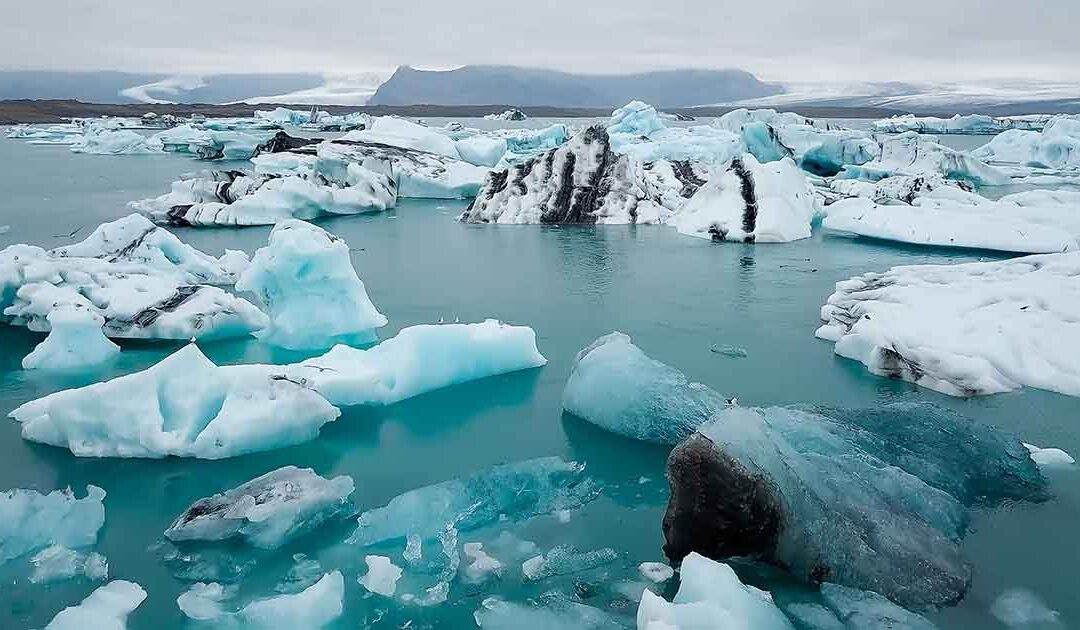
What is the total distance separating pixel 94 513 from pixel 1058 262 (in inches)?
280

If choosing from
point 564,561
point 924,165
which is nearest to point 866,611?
point 564,561

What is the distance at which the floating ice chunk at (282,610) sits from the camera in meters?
2.80

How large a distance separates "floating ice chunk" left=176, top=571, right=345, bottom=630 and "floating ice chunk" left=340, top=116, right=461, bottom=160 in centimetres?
1415

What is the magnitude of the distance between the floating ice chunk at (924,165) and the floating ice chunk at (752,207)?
6372 mm

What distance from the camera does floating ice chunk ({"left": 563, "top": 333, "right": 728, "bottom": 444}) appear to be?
169 inches

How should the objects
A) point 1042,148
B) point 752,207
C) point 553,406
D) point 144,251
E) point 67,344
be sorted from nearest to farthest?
point 553,406, point 67,344, point 144,251, point 752,207, point 1042,148

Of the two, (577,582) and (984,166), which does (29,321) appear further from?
(984,166)

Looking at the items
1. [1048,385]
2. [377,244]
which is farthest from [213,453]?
[377,244]

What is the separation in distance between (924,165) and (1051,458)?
1465cm

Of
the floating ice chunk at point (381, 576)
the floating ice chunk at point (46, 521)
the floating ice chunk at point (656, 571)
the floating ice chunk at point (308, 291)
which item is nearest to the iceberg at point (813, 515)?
the floating ice chunk at point (656, 571)

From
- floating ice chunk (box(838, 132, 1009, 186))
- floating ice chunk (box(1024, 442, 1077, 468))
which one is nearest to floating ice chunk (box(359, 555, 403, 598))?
floating ice chunk (box(1024, 442, 1077, 468))

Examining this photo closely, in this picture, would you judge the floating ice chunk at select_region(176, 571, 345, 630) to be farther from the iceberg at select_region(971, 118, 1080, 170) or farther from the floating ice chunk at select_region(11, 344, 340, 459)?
the iceberg at select_region(971, 118, 1080, 170)

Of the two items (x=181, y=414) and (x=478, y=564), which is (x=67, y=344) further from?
(x=478, y=564)

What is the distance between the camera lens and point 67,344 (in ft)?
17.8
